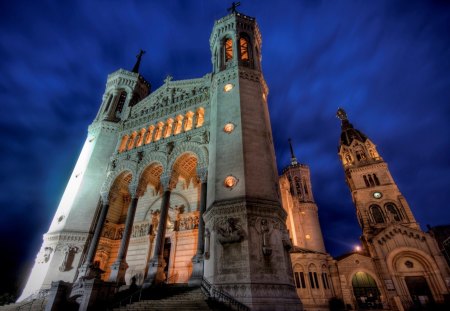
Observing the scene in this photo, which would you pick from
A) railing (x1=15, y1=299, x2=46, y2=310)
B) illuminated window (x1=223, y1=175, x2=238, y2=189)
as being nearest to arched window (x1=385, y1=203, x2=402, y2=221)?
illuminated window (x1=223, y1=175, x2=238, y2=189)

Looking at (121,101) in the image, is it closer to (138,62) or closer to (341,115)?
(138,62)

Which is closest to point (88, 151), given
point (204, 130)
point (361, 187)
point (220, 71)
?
point (204, 130)

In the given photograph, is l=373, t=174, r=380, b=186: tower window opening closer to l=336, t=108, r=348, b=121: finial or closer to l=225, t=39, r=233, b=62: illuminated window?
l=336, t=108, r=348, b=121: finial

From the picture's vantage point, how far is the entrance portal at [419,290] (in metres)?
24.2

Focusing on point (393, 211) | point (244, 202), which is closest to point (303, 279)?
point (244, 202)

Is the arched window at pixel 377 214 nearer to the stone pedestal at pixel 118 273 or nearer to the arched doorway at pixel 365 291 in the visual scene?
the arched doorway at pixel 365 291

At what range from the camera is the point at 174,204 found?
21.2 metres

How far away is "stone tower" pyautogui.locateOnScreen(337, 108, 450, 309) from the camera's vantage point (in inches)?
965

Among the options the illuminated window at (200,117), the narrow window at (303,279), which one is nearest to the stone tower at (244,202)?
the illuminated window at (200,117)

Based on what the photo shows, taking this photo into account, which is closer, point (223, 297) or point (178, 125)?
point (223, 297)

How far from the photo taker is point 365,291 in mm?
26266

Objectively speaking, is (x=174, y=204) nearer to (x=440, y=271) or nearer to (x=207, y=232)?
(x=207, y=232)

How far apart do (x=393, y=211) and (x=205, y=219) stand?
33709 mm

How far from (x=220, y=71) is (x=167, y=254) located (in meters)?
16.2
